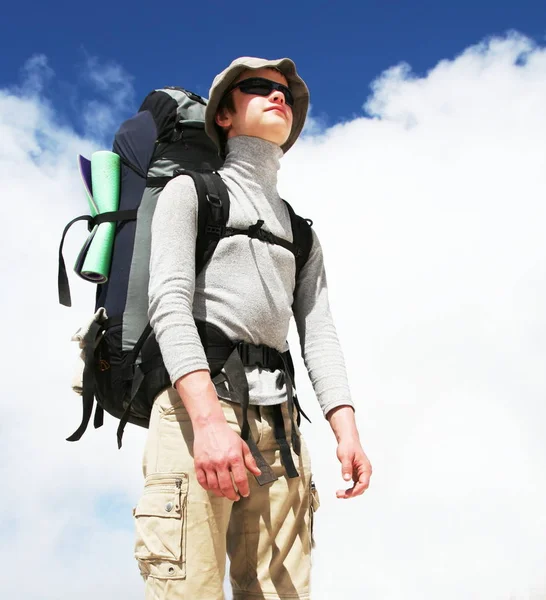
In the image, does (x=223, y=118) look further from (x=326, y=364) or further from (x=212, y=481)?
(x=212, y=481)

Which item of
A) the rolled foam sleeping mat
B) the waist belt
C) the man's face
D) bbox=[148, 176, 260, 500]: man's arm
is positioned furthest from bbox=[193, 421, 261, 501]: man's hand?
the man's face

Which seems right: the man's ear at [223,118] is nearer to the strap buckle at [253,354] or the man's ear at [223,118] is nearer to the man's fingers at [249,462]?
the strap buckle at [253,354]

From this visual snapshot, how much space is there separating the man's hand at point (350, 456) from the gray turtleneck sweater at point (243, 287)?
0.31 feet

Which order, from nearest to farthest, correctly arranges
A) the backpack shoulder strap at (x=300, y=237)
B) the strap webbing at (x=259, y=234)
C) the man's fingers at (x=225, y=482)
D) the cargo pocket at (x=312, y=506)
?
the man's fingers at (x=225, y=482) < the strap webbing at (x=259, y=234) < the cargo pocket at (x=312, y=506) < the backpack shoulder strap at (x=300, y=237)

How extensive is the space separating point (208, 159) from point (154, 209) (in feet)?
1.59

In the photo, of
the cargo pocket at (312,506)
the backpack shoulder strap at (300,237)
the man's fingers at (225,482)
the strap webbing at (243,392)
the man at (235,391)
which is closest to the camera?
the man's fingers at (225,482)

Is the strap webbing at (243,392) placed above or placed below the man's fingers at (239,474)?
above

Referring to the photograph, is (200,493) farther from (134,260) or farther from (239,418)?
(134,260)

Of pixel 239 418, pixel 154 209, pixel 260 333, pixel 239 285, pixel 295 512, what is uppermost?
pixel 154 209

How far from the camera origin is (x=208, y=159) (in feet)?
11.7

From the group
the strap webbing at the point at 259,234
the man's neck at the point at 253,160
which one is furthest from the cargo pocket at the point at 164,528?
the man's neck at the point at 253,160

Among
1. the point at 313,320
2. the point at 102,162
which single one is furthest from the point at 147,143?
the point at 313,320

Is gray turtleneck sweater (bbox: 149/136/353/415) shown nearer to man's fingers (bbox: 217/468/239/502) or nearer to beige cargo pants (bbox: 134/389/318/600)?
beige cargo pants (bbox: 134/389/318/600)

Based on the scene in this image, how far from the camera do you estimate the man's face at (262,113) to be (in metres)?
3.30
